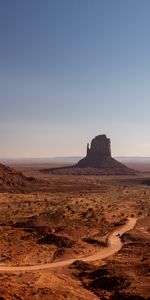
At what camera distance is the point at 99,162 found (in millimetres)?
181125

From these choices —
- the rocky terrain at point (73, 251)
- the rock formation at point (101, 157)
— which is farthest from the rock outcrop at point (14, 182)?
the rock formation at point (101, 157)

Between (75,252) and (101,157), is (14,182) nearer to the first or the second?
(75,252)

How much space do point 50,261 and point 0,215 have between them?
21075 millimetres

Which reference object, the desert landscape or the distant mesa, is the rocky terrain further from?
the distant mesa

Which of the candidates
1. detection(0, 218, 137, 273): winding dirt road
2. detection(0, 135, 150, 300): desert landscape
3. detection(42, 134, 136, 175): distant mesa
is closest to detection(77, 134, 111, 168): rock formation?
detection(42, 134, 136, 175): distant mesa

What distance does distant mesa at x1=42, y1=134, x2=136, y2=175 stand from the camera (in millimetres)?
173875

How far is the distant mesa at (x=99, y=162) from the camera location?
6845 inches

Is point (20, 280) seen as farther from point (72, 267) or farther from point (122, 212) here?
point (122, 212)

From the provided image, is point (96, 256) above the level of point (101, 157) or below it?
below

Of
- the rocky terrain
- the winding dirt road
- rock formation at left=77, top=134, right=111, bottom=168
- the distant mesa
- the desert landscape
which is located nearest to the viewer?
the rocky terrain

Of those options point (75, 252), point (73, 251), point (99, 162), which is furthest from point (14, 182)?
point (99, 162)

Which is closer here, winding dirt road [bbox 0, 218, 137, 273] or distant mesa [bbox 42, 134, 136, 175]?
winding dirt road [bbox 0, 218, 137, 273]

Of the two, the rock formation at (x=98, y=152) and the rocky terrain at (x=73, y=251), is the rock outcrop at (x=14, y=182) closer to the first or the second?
the rocky terrain at (x=73, y=251)

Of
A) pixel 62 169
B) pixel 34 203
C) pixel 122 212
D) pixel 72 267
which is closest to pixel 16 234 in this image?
pixel 72 267
